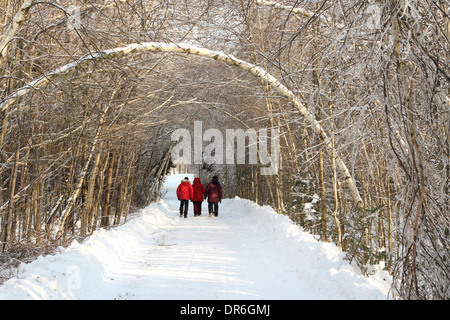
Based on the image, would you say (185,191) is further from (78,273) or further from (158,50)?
(158,50)

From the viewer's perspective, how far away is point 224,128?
27.3m

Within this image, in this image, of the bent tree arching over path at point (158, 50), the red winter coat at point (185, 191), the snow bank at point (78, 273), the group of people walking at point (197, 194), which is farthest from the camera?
the group of people walking at point (197, 194)

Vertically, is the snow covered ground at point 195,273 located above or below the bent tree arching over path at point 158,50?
below

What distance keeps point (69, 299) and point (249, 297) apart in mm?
2105

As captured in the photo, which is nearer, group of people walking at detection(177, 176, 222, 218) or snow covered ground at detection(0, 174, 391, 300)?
snow covered ground at detection(0, 174, 391, 300)

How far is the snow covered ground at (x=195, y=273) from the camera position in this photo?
483cm

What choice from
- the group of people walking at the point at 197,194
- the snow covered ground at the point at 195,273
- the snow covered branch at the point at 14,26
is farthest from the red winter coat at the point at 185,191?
the snow covered branch at the point at 14,26

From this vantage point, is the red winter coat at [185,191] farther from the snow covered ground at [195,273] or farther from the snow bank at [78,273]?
the snow bank at [78,273]

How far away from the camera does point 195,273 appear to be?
20.7ft

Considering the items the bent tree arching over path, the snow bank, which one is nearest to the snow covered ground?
the snow bank

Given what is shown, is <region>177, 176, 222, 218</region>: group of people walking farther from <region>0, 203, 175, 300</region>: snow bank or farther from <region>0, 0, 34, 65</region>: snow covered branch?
<region>0, 0, 34, 65</region>: snow covered branch

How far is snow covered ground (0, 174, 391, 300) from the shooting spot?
15.9 feet

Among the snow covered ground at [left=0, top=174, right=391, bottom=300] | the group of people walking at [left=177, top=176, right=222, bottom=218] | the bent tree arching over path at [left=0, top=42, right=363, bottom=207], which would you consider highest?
the bent tree arching over path at [left=0, top=42, right=363, bottom=207]
